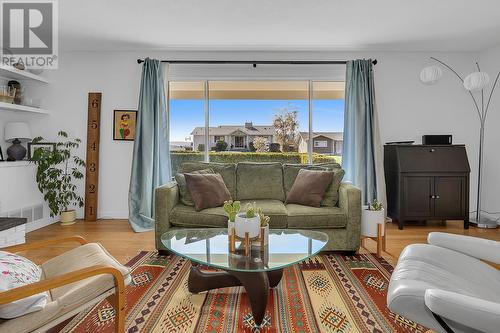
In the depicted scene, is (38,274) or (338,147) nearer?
(38,274)

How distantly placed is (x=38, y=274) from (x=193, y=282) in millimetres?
969

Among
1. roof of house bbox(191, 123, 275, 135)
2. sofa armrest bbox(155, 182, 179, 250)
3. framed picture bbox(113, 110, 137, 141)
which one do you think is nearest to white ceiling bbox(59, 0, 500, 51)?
framed picture bbox(113, 110, 137, 141)

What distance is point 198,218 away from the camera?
3070 mm

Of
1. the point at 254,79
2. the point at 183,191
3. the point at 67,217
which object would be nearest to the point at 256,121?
the point at 254,79

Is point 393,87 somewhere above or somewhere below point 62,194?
above

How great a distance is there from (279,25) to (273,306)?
3.05 meters

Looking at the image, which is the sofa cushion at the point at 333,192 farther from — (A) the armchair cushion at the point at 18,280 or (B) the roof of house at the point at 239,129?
(A) the armchair cushion at the point at 18,280

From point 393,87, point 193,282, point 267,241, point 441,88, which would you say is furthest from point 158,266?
point 441,88

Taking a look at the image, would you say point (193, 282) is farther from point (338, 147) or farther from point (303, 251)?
point (338, 147)

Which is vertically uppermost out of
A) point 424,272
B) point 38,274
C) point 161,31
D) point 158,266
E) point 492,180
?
point 161,31

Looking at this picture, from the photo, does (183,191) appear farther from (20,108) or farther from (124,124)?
(20,108)

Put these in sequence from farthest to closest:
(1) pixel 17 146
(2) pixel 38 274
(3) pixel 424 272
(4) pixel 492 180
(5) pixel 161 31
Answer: (4) pixel 492 180 < (1) pixel 17 146 < (5) pixel 161 31 < (2) pixel 38 274 < (3) pixel 424 272

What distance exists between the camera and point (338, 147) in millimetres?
4801

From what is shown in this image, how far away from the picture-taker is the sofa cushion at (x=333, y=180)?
342 cm
